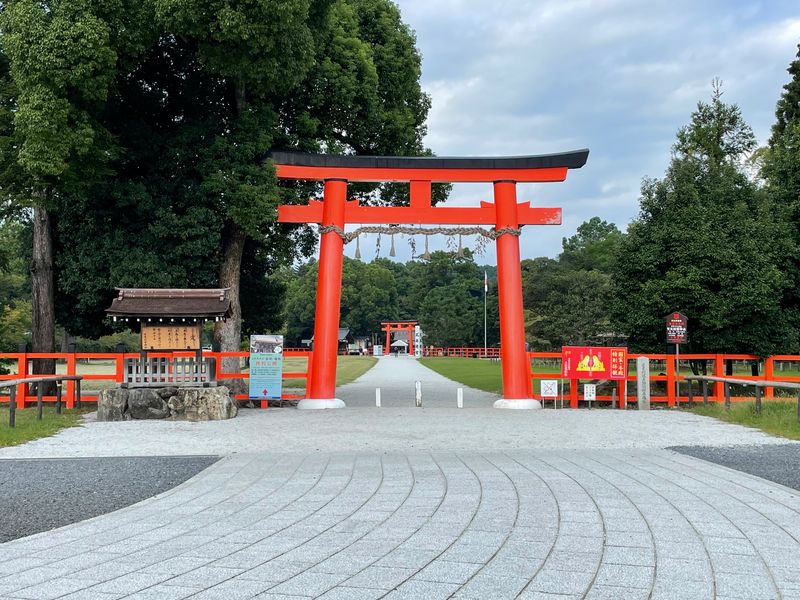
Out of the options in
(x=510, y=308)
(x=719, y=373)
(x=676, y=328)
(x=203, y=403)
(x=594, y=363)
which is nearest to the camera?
(x=203, y=403)

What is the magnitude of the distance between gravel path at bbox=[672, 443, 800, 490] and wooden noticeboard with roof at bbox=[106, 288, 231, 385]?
979cm

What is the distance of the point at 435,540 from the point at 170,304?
11.5m

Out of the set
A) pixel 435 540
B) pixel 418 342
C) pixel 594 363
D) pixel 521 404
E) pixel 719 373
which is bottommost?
pixel 521 404

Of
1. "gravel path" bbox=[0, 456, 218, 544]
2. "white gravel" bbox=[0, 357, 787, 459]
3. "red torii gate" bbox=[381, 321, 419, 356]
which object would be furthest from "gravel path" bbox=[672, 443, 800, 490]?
"red torii gate" bbox=[381, 321, 419, 356]

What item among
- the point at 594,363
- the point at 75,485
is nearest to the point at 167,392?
the point at 75,485

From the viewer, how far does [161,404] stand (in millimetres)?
14727

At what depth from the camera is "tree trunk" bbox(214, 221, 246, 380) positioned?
18.4 m

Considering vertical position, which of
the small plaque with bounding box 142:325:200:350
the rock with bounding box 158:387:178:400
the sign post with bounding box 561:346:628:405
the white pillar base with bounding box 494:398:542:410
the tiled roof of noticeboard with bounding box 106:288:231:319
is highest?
the tiled roof of noticeboard with bounding box 106:288:231:319

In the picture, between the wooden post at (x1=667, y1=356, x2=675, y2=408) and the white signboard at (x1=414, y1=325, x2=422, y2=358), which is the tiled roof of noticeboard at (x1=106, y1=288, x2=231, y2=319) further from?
the white signboard at (x1=414, y1=325, x2=422, y2=358)

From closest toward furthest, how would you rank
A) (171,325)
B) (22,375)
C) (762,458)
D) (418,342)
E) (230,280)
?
(762,458) → (171,325) → (22,375) → (230,280) → (418,342)

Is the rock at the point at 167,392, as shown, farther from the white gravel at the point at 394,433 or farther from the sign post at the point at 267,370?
the sign post at the point at 267,370

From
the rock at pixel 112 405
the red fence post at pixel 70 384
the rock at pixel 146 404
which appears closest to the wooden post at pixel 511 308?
the rock at pixel 146 404

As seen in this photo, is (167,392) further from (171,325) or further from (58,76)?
(58,76)

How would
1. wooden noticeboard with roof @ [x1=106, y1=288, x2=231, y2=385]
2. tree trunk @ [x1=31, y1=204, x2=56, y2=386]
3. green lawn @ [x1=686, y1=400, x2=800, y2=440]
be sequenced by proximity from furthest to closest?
tree trunk @ [x1=31, y1=204, x2=56, y2=386]
wooden noticeboard with roof @ [x1=106, y1=288, x2=231, y2=385]
green lawn @ [x1=686, y1=400, x2=800, y2=440]
